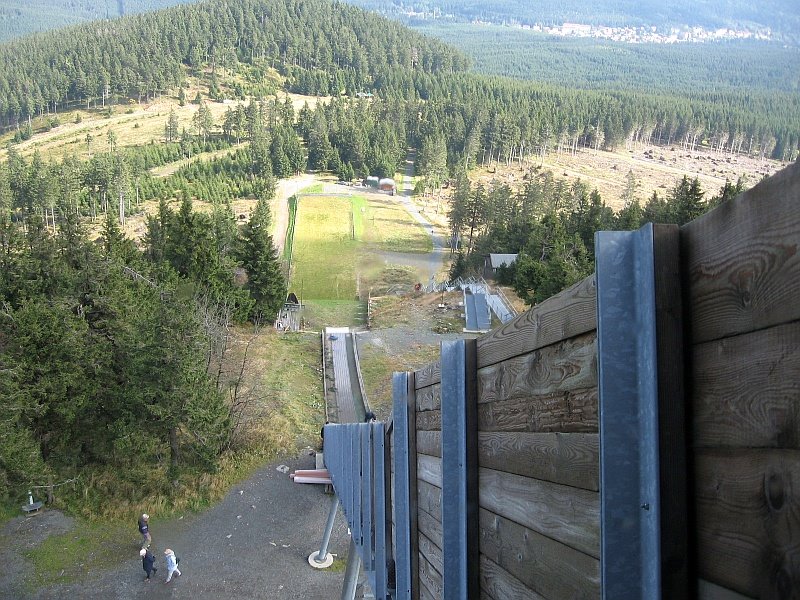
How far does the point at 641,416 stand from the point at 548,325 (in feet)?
1.32

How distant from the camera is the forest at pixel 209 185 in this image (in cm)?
1627

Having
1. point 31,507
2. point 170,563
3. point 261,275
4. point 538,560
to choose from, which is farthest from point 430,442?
point 261,275

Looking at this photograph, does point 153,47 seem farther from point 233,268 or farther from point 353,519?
point 353,519

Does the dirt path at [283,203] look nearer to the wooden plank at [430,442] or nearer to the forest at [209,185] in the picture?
the forest at [209,185]

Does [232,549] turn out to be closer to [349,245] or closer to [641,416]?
[641,416]

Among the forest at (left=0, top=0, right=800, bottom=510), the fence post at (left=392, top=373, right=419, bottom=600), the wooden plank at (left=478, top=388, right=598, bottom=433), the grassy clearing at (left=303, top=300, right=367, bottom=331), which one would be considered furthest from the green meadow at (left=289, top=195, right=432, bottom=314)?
the wooden plank at (left=478, top=388, right=598, bottom=433)

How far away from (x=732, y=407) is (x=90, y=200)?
7555 centimetres

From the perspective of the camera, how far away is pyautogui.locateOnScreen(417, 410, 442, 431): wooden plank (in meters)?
2.64

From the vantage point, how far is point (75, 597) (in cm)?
1273

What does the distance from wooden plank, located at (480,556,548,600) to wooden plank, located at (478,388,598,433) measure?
0.43 metres

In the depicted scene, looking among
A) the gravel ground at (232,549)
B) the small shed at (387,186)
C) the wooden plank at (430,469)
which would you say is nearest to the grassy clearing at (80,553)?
the gravel ground at (232,549)

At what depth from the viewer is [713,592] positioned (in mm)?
1065

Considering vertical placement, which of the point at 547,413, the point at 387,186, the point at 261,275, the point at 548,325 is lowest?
the point at 387,186

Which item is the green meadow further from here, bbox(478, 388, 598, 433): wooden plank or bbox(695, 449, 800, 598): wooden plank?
bbox(695, 449, 800, 598): wooden plank
